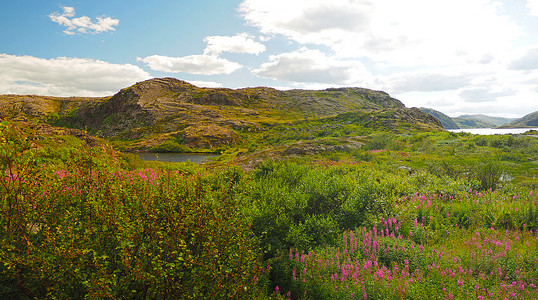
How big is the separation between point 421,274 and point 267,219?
4299 mm

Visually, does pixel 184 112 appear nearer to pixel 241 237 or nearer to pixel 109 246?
pixel 109 246

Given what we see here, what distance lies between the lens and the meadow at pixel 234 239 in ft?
13.5

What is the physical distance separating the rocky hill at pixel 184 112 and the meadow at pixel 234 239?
76548mm

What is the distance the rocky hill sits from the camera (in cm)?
9912

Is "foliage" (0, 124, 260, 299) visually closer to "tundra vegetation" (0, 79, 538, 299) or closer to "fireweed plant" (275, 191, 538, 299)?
"tundra vegetation" (0, 79, 538, 299)

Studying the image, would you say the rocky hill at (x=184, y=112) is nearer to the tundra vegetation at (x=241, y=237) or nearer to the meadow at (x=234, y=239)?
the tundra vegetation at (x=241, y=237)

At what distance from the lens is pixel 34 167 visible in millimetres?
4715

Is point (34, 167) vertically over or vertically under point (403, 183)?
over

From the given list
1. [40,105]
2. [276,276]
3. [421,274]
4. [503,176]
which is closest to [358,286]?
[421,274]

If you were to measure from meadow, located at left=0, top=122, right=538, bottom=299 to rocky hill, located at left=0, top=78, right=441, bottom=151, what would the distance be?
7655 cm

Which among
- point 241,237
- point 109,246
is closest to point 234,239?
point 241,237

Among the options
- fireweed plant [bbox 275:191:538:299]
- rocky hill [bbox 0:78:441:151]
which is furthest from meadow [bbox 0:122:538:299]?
rocky hill [bbox 0:78:441:151]

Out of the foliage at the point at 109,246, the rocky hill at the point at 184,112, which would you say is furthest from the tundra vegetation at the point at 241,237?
the rocky hill at the point at 184,112

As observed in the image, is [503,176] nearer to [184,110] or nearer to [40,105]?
[184,110]
